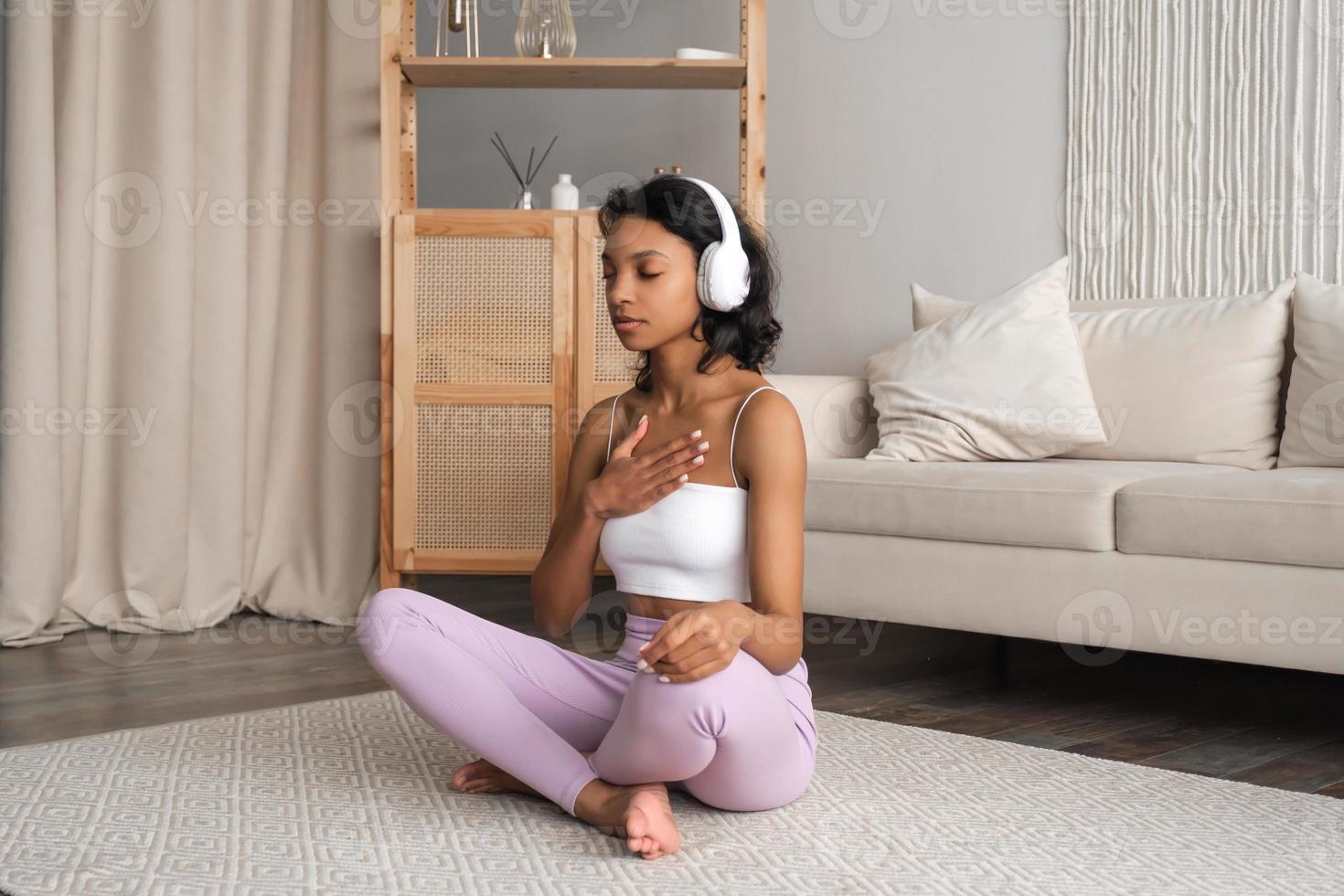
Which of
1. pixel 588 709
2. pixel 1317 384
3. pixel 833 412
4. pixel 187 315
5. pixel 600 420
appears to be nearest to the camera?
pixel 588 709

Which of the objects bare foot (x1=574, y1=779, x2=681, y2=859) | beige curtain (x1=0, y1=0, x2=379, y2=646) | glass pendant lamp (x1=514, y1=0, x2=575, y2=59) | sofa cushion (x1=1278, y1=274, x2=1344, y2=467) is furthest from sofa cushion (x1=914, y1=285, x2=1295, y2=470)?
beige curtain (x1=0, y1=0, x2=379, y2=646)

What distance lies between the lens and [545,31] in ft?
11.3

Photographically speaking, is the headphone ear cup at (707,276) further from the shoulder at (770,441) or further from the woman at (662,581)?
the shoulder at (770,441)

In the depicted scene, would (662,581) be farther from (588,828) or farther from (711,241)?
Result: (711,241)

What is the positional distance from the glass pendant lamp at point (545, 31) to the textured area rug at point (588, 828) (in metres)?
2.08

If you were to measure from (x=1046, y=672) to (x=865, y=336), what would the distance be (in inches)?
50.5

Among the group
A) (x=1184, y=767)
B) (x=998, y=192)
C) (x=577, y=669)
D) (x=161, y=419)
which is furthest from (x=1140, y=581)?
(x=161, y=419)

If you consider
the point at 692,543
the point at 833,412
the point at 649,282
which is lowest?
the point at 692,543

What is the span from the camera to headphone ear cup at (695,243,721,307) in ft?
5.04

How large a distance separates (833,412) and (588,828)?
1.66 meters

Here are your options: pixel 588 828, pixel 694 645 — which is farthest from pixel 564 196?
pixel 694 645

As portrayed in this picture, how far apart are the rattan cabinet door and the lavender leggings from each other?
156 centimetres

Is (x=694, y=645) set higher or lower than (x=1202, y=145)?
lower

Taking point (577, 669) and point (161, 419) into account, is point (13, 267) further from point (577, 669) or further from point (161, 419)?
point (577, 669)
